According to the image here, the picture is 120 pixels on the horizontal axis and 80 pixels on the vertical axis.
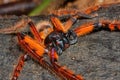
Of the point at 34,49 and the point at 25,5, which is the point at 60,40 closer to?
the point at 34,49

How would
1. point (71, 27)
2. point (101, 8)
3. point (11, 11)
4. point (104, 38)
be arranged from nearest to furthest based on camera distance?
point (104, 38), point (71, 27), point (101, 8), point (11, 11)

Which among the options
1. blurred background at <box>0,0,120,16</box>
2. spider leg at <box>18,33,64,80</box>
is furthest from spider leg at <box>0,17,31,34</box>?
blurred background at <box>0,0,120,16</box>

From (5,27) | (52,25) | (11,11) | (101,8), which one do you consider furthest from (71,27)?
(11,11)

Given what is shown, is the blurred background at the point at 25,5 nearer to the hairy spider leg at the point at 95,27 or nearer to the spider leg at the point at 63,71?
the hairy spider leg at the point at 95,27

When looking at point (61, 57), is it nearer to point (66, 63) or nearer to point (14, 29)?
point (66, 63)

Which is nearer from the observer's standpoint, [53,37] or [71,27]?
[53,37]

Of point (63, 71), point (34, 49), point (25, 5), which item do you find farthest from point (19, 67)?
point (25, 5)
